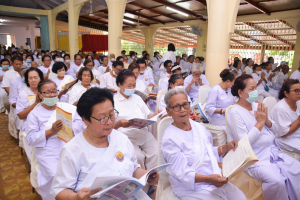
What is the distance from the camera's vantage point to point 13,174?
3.28 m

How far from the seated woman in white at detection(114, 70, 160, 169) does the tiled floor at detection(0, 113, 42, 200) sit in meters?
1.31

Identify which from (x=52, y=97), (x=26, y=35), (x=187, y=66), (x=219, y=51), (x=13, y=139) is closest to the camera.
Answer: (x=52, y=97)

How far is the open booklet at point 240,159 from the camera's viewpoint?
154 centimetres

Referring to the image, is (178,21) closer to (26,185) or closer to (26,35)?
(26,185)

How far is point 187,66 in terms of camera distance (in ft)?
33.6

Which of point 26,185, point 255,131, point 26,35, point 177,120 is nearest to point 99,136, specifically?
point 177,120

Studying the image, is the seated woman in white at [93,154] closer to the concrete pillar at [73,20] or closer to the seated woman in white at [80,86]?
the seated woman in white at [80,86]

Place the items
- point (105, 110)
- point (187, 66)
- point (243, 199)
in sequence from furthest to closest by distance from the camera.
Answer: point (187, 66) < point (243, 199) < point (105, 110)

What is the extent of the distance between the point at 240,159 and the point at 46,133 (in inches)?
71.2

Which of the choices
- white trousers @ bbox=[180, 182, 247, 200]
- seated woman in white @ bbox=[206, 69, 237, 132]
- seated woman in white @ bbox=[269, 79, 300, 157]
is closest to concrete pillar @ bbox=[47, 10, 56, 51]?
seated woman in white @ bbox=[206, 69, 237, 132]

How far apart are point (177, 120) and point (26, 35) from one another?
23547mm

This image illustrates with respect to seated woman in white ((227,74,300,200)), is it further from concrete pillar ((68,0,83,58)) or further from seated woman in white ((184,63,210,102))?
concrete pillar ((68,0,83,58))

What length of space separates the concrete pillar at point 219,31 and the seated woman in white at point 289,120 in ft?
9.47

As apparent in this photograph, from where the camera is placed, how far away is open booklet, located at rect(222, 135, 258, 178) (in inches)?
60.7
